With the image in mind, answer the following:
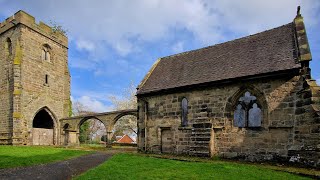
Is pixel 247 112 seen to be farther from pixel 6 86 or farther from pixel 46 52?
pixel 46 52

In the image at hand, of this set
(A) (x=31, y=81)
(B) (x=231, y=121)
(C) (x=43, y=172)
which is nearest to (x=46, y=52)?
(A) (x=31, y=81)

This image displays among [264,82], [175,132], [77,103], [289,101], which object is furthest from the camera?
[77,103]

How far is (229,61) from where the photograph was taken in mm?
16016

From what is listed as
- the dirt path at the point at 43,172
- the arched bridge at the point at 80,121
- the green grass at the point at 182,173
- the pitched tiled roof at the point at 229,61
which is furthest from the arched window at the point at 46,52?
the green grass at the point at 182,173

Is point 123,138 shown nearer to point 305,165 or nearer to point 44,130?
point 44,130

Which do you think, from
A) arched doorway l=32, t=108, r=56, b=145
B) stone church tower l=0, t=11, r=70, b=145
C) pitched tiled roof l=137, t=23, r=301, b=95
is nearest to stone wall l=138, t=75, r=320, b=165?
pitched tiled roof l=137, t=23, r=301, b=95

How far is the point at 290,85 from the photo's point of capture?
12.4 meters

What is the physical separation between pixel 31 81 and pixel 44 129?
548 cm

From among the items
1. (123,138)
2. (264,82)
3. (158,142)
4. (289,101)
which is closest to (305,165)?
(289,101)

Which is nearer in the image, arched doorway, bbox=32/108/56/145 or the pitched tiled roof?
the pitched tiled roof

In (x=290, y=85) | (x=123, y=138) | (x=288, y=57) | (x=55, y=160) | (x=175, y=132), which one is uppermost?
(x=288, y=57)

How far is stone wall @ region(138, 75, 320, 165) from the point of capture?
468 inches

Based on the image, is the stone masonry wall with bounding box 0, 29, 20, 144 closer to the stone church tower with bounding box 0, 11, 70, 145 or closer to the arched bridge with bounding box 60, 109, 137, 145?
the stone church tower with bounding box 0, 11, 70, 145

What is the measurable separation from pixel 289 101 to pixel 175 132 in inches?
277
